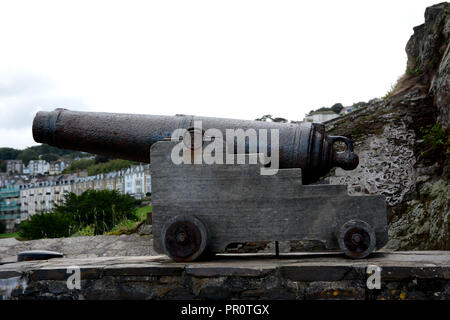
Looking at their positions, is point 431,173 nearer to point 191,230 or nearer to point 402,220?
point 402,220

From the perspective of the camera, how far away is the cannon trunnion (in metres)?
3.26

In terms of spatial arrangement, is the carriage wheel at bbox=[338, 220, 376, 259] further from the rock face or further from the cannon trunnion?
the rock face

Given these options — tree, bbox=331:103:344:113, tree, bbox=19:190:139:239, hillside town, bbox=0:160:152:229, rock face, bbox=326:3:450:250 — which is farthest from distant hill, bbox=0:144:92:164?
rock face, bbox=326:3:450:250

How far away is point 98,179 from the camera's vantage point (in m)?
57.4

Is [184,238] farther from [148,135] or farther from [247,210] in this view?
[148,135]

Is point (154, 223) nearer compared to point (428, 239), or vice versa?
point (154, 223)

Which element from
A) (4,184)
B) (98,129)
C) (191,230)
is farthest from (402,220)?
(4,184)

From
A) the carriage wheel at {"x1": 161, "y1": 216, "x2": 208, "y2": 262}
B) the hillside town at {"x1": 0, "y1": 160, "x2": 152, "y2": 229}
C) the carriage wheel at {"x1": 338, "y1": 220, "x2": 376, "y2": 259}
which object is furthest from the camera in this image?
the hillside town at {"x1": 0, "y1": 160, "x2": 152, "y2": 229}

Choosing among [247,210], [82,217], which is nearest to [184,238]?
[247,210]

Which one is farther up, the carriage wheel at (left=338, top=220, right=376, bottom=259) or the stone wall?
the carriage wheel at (left=338, top=220, right=376, bottom=259)

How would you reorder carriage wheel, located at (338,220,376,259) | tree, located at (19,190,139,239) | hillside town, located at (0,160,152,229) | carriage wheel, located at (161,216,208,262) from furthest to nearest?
hillside town, located at (0,160,152,229)
tree, located at (19,190,139,239)
carriage wheel, located at (161,216,208,262)
carriage wheel, located at (338,220,376,259)

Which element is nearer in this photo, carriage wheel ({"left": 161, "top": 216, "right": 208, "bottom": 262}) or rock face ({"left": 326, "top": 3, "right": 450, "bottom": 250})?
carriage wheel ({"left": 161, "top": 216, "right": 208, "bottom": 262})
